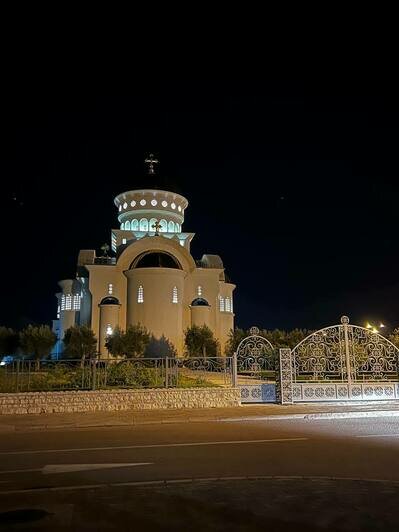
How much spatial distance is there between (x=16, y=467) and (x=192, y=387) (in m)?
7.94

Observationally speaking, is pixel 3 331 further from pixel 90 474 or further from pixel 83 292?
pixel 90 474

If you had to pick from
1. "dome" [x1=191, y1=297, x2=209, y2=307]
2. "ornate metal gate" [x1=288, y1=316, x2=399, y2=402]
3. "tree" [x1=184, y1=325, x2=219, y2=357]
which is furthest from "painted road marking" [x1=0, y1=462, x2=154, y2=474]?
"dome" [x1=191, y1=297, x2=209, y2=307]

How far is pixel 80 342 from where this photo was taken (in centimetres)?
3409

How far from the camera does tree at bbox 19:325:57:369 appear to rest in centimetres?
3350

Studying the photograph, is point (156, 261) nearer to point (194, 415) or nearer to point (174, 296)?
point (174, 296)

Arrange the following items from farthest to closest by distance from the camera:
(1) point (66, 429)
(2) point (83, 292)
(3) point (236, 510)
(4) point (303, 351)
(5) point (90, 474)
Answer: (2) point (83, 292) < (4) point (303, 351) < (1) point (66, 429) < (5) point (90, 474) < (3) point (236, 510)

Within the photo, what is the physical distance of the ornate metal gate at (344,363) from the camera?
1492 cm

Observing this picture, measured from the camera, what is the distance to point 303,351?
1561 centimetres

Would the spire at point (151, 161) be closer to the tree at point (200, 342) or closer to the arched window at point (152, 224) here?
the arched window at point (152, 224)

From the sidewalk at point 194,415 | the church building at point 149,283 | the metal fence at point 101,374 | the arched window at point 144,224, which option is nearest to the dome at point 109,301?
the church building at point 149,283

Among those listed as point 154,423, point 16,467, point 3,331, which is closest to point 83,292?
point 3,331

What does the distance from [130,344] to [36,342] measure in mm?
6283

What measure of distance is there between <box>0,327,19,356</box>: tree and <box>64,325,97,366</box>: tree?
3.51 metres

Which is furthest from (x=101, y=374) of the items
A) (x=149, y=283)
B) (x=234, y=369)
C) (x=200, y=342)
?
(x=149, y=283)
